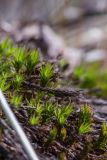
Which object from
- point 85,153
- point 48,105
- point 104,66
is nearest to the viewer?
point 85,153

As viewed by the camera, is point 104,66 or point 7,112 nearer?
point 7,112

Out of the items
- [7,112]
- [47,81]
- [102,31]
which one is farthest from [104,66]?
[7,112]

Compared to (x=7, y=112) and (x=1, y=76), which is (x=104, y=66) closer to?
(x=1, y=76)

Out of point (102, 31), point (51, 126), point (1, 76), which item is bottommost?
point (51, 126)

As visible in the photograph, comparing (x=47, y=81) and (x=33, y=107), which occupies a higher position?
(x=47, y=81)

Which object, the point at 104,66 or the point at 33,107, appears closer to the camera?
the point at 33,107

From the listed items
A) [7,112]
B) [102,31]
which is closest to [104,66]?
[102,31]

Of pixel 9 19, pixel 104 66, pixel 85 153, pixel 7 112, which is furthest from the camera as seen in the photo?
pixel 9 19

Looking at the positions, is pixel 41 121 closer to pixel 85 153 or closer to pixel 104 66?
pixel 85 153

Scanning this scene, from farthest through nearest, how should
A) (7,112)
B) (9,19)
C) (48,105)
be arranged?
(9,19)
(48,105)
(7,112)
